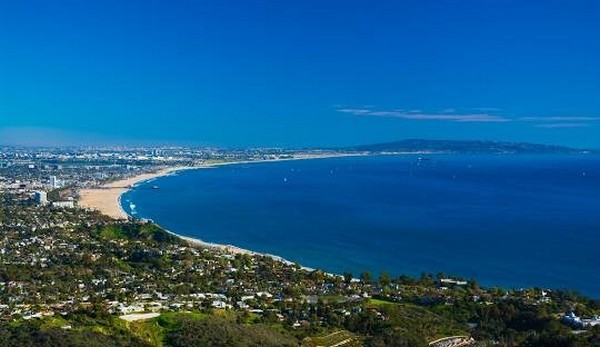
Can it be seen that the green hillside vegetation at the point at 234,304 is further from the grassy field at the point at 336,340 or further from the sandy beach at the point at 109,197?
the sandy beach at the point at 109,197

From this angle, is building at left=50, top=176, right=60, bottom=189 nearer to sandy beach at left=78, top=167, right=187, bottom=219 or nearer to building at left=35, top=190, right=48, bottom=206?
sandy beach at left=78, top=167, right=187, bottom=219

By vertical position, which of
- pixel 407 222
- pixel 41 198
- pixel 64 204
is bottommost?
pixel 407 222

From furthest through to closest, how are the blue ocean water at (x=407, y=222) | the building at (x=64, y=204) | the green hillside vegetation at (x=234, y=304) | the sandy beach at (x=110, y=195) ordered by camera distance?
the sandy beach at (x=110, y=195) < the building at (x=64, y=204) < the blue ocean water at (x=407, y=222) < the green hillside vegetation at (x=234, y=304)

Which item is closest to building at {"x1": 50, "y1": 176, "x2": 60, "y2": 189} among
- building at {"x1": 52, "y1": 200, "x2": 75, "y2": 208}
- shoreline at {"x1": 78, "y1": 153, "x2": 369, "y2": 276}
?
shoreline at {"x1": 78, "y1": 153, "x2": 369, "y2": 276}

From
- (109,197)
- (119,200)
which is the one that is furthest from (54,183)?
(119,200)

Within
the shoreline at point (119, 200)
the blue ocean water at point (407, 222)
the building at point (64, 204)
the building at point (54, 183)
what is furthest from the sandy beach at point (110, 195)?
the building at point (54, 183)

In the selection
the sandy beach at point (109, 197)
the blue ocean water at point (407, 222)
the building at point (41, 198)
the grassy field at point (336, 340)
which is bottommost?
the blue ocean water at point (407, 222)

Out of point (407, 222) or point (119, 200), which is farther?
point (119, 200)

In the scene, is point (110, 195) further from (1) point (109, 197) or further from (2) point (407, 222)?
(2) point (407, 222)

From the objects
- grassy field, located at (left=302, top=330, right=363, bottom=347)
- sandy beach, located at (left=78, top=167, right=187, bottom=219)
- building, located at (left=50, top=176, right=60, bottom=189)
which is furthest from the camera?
building, located at (left=50, top=176, right=60, bottom=189)
